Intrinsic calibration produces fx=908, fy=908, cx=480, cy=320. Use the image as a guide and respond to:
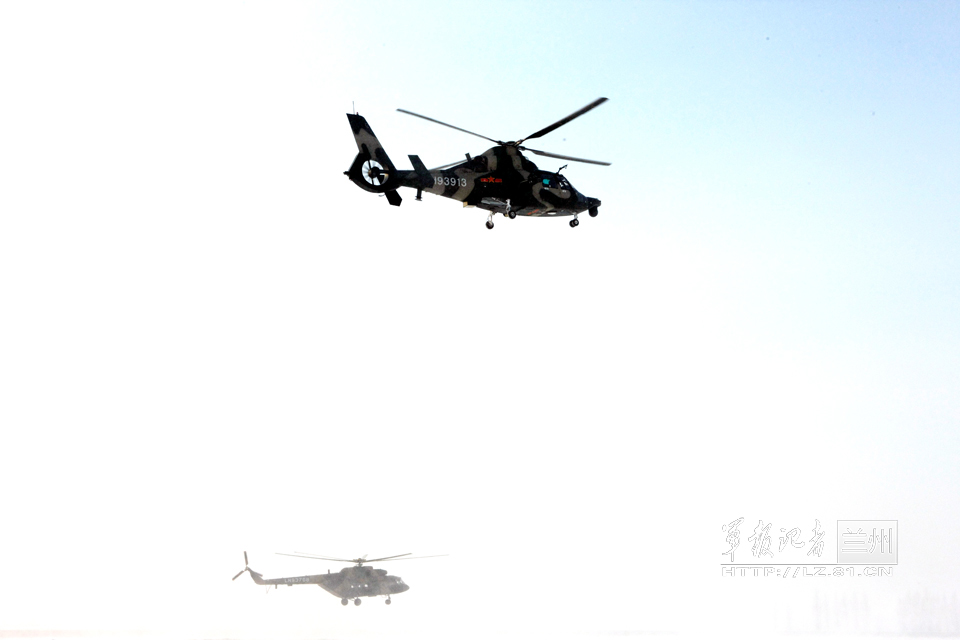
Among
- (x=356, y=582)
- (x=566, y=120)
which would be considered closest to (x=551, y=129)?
(x=566, y=120)

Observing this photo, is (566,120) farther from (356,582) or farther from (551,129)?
(356,582)

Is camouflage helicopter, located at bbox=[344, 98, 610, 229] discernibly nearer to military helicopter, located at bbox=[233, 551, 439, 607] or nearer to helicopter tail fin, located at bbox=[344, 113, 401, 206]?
helicopter tail fin, located at bbox=[344, 113, 401, 206]

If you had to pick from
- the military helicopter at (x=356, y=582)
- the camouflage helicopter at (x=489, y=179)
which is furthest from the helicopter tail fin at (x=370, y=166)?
the military helicopter at (x=356, y=582)

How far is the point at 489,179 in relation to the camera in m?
40.7

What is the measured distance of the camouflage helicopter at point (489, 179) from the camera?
3844cm

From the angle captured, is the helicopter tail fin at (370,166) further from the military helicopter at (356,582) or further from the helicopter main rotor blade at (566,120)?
the military helicopter at (356,582)

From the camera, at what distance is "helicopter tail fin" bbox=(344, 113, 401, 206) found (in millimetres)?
38219

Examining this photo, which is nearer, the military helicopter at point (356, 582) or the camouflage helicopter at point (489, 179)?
the camouflage helicopter at point (489, 179)

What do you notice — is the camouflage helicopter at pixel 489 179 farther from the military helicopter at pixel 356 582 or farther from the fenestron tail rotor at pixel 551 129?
the military helicopter at pixel 356 582

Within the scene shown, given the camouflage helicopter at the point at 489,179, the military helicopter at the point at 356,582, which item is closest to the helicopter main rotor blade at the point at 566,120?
the camouflage helicopter at the point at 489,179

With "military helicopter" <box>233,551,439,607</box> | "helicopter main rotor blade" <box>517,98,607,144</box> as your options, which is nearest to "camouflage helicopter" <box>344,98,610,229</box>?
"helicopter main rotor blade" <box>517,98,607,144</box>

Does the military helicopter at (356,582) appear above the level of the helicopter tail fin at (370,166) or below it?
below

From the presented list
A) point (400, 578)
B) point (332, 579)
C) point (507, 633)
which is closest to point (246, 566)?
point (332, 579)

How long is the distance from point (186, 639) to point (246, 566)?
47.0 feet
